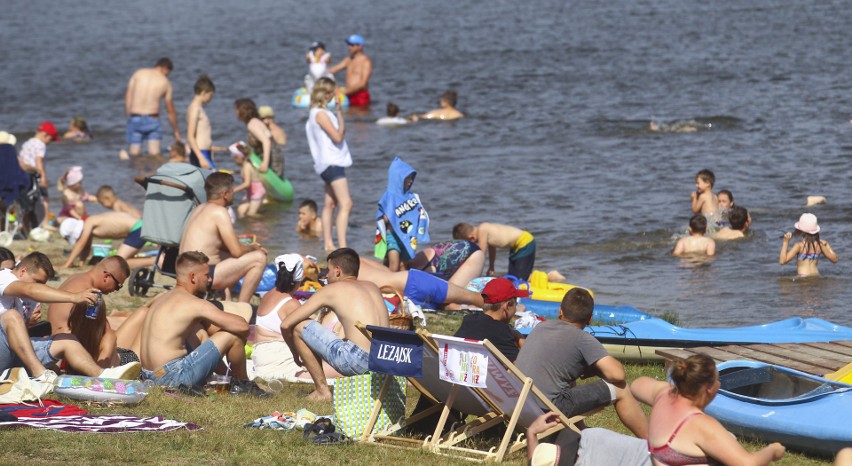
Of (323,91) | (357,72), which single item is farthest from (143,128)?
(323,91)

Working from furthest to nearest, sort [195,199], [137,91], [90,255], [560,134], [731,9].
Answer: [731,9]
[560,134]
[137,91]
[90,255]
[195,199]

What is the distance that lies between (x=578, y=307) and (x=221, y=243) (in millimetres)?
4346

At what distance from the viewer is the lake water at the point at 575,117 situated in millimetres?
13180

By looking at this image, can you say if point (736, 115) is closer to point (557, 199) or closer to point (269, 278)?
point (557, 199)

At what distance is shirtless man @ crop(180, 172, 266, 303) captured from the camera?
9.70 m

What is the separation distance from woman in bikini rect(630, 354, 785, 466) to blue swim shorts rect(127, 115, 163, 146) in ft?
47.6

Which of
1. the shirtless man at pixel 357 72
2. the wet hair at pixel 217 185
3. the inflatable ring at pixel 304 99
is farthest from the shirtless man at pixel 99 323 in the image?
the inflatable ring at pixel 304 99

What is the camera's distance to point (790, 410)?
6609mm

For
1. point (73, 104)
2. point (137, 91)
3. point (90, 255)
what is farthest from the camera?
point (73, 104)

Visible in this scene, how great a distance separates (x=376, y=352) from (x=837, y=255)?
778 centimetres

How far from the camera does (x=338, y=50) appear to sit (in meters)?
35.2

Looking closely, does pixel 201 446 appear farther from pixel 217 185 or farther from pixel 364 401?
pixel 217 185

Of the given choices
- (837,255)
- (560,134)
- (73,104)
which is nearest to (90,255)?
(837,255)

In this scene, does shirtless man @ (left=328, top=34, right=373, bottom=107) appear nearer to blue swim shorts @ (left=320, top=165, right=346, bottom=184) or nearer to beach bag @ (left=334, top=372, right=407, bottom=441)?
blue swim shorts @ (left=320, top=165, right=346, bottom=184)
